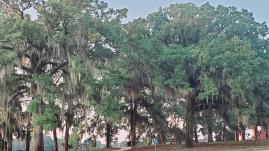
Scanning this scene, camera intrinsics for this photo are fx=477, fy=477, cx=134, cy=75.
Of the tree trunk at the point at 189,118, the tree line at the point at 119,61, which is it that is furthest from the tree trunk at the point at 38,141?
the tree trunk at the point at 189,118

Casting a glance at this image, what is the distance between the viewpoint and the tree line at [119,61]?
27.2 metres

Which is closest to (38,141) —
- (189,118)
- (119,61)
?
(119,61)

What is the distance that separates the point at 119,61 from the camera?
29.4 m

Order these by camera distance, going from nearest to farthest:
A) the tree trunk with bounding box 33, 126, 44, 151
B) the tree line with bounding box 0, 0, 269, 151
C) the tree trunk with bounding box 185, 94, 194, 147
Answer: the tree line with bounding box 0, 0, 269, 151 → the tree trunk with bounding box 33, 126, 44, 151 → the tree trunk with bounding box 185, 94, 194, 147

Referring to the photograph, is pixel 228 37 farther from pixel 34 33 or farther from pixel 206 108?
pixel 34 33

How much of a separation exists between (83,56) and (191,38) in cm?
876

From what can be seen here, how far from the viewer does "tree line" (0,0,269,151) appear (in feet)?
89.2

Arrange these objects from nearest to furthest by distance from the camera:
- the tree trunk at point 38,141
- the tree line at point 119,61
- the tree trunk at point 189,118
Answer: the tree line at point 119,61 < the tree trunk at point 38,141 < the tree trunk at point 189,118

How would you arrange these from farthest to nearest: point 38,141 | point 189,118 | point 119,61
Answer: point 189,118 → point 38,141 → point 119,61

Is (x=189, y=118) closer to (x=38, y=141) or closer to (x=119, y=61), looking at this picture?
(x=119, y=61)

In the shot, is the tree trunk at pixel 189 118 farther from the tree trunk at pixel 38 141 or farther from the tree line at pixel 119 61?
the tree trunk at pixel 38 141

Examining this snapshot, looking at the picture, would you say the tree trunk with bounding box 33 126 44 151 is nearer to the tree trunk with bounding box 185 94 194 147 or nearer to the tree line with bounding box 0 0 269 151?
the tree line with bounding box 0 0 269 151

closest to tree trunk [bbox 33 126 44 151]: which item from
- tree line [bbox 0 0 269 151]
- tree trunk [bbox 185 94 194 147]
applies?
tree line [bbox 0 0 269 151]

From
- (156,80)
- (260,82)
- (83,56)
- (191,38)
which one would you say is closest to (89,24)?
(83,56)
